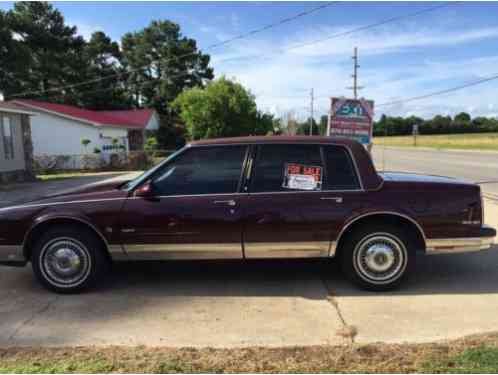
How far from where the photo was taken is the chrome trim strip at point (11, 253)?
4.43 metres

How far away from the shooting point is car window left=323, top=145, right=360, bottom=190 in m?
4.34

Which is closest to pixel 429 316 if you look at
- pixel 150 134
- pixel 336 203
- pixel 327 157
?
pixel 336 203

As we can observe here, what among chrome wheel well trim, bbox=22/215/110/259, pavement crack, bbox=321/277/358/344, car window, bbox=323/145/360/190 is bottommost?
pavement crack, bbox=321/277/358/344

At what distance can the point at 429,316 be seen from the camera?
3.76 meters

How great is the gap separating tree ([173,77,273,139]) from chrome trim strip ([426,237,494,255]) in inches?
999

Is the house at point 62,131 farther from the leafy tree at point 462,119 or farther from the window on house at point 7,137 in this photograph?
the leafy tree at point 462,119

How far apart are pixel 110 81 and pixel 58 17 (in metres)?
11.1

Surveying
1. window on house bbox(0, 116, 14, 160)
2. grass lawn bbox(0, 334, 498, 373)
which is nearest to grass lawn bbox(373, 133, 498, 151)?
window on house bbox(0, 116, 14, 160)

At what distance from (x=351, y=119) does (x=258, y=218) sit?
5.64 m

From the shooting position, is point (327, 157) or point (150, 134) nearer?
point (327, 157)

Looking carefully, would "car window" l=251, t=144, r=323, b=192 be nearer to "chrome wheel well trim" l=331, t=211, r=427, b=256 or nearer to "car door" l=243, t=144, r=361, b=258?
"car door" l=243, t=144, r=361, b=258

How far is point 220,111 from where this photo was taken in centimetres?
2923

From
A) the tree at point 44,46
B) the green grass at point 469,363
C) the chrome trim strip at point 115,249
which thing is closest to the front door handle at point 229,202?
the chrome trim strip at point 115,249

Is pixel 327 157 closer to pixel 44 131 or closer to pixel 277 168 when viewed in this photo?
pixel 277 168
